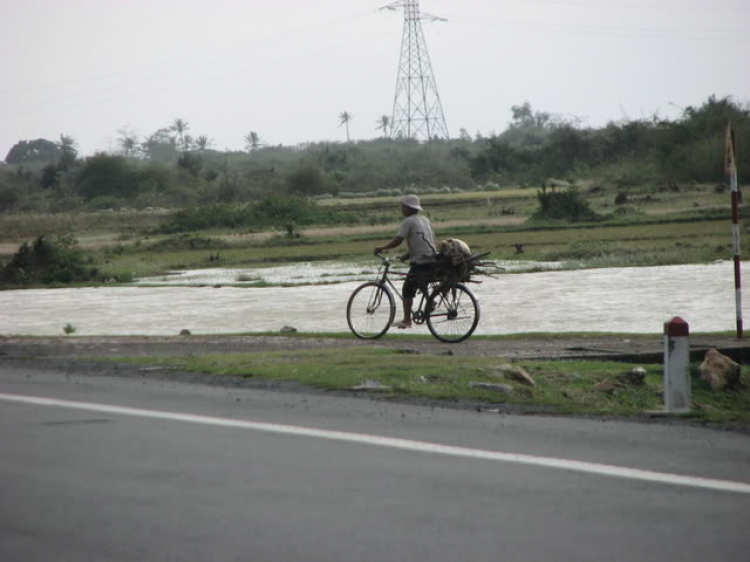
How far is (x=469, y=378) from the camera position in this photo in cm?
1129

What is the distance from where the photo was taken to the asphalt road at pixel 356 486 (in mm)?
5520

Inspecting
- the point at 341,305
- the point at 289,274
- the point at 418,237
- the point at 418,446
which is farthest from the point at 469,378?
the point at 289,274

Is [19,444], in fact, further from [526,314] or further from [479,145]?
[479,145]

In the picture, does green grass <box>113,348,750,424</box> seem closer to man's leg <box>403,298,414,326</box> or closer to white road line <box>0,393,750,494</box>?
white road line <box>0,393,750,494</box>

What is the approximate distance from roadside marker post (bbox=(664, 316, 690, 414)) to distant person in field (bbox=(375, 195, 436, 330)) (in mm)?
7095

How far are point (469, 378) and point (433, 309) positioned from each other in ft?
16.8

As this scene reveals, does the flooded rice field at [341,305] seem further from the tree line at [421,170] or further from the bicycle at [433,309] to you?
the tree line at [421,170]

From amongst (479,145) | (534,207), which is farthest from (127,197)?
(479,145)

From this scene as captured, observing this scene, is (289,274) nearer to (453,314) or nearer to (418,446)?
(453,314)

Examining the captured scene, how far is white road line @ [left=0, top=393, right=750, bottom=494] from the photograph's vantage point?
22.4 ft

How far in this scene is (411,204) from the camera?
646 inches

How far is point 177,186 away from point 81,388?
3491 inches

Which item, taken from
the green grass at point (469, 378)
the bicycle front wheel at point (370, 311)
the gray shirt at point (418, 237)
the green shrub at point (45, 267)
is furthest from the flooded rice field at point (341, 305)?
the green grass at point (469, 378)

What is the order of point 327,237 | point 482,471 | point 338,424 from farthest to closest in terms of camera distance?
point 327,237 < point 338,424 < point 482,471
